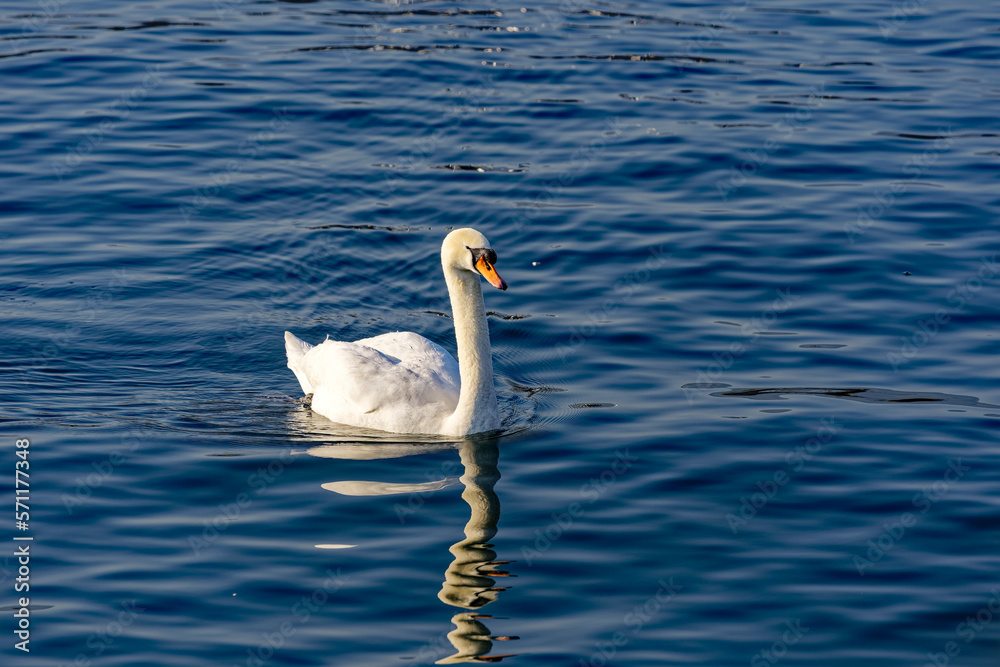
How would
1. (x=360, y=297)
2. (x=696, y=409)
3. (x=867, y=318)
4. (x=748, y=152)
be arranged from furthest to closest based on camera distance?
(x=748, y=152)
(x=360, y=297)
(x=867, y=318)
(x=696, y=409)

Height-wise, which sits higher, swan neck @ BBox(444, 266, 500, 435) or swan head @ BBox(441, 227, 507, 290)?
swan head @ BBox(441, 227, 507, 290)

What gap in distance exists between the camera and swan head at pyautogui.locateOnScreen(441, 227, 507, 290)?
34.3 ft

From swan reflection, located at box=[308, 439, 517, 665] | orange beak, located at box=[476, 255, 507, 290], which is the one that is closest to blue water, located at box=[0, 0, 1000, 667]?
swan reflection, located at box=[308, 439, 517, 665]

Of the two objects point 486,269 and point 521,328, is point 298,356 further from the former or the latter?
point 486,269

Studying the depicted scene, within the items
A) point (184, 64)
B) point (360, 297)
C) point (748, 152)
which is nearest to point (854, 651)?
point (360, 297)

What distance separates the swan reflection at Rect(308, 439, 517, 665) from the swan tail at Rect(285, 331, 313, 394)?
142 centimetres

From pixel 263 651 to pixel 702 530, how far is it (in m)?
3.39

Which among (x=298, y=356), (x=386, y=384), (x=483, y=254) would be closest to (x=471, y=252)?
(x=483, y=254)

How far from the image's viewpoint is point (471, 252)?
10562 millimetres

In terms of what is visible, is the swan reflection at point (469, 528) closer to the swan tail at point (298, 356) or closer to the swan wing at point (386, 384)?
the swan wing at point (386, 384)

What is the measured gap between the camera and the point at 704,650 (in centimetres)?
795

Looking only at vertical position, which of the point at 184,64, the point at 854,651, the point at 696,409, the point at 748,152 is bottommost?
the point at 854,651

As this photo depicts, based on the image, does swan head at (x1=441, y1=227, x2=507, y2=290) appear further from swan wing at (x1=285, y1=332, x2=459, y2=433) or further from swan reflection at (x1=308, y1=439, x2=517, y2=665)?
swan reflection at (x1=308, y1=439, x2=517, y2=665)

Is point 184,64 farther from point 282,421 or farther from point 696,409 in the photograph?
point 696,409
